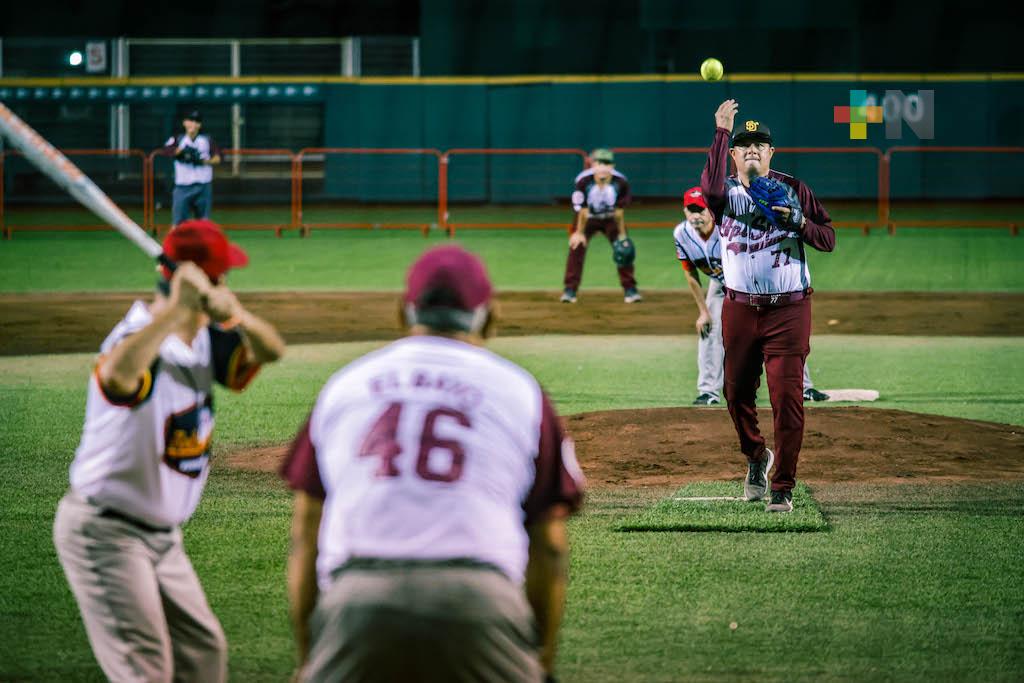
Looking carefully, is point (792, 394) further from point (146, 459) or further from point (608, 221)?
point (608, 221)

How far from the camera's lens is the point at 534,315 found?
19.6 meters

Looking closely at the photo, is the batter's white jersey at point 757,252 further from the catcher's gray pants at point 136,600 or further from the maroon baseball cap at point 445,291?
the maroon baseball cap at point 445,291

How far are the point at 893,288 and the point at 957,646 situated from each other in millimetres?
16570

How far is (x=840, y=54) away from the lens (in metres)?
37.4

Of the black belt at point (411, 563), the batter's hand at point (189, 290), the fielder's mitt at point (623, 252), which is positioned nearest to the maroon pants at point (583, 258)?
the fielder's mitt at point (623, 252)

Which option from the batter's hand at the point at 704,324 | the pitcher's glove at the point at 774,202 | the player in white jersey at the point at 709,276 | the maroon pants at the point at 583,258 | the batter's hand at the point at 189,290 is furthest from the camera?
the maroon pants at the point at 583,258

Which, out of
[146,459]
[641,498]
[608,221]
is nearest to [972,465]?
[641,498]

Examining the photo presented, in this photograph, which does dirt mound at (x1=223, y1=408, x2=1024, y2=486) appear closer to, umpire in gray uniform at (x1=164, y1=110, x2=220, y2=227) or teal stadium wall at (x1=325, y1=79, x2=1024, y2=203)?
umpire in gray uniform at (x1=164, y1=110, x2=220, y2=227)

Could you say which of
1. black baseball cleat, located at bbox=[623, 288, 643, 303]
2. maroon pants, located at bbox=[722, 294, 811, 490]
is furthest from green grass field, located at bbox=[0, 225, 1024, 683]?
black baseball cleat, located at bbox=[623, 288, 643, 303]

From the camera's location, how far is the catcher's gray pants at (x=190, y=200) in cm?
2542

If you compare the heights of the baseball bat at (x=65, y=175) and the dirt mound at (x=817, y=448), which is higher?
the baseball bat at (x=65, y=175)

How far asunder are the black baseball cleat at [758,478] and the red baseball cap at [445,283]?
18.9 feet

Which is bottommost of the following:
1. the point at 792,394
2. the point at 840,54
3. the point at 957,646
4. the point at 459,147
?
the point at 957,646

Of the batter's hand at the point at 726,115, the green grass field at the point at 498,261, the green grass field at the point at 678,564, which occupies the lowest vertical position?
the green grass field at the point at 678,564
